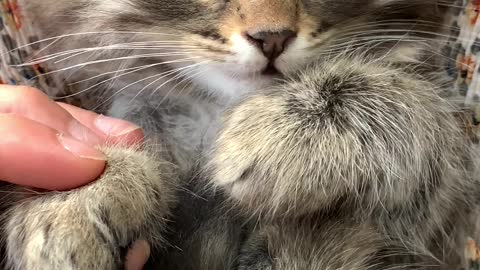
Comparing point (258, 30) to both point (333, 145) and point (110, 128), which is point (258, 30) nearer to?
point (333, 145)

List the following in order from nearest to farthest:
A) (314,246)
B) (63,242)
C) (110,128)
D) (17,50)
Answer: (63,242) < (314,246) < (110,128) < (17,50)

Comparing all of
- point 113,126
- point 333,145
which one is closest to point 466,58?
point 333,145

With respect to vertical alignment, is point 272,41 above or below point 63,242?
above

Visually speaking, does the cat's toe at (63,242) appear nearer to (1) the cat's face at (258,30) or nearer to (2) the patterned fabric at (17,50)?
(1) the cat's face at (258,30)

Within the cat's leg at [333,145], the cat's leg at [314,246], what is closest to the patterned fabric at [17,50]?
the cat's leg at [333,145]

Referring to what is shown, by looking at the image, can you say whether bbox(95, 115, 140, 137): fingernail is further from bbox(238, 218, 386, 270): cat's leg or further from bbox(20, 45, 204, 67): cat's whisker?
bbox(238, 218, 386, 270): cat's leg

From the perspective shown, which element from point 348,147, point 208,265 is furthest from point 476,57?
point 208,265

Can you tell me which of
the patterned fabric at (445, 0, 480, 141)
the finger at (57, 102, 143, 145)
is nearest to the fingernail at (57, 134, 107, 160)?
the finger at (57, 102, 143, 145)
